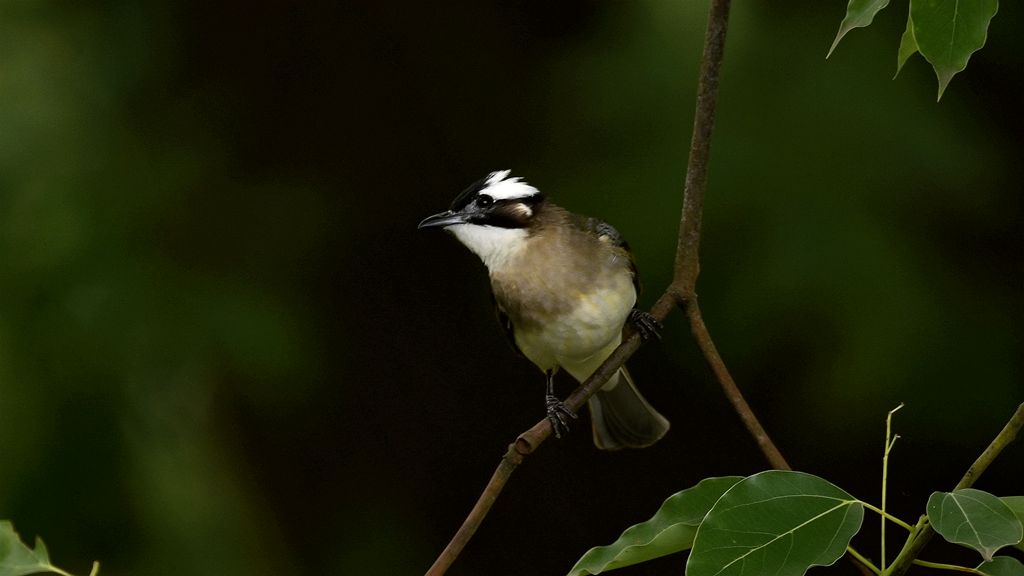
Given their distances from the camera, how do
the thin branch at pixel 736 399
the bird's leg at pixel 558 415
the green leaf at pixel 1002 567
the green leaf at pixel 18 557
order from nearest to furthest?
the green leaf at pixel 1002 567
the green leaf at pixel 18 557
the thin branch at pixel 736 399
the bird's leg at pixel 558 415

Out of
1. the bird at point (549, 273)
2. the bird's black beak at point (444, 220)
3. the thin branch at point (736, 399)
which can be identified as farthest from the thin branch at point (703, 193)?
the bird's black beak at point (444, 220)

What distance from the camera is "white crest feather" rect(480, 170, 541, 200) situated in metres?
2.12

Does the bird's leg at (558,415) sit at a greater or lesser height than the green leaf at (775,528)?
lesser

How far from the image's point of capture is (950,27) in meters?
0.91

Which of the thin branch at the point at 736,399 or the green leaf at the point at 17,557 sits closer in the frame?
the green leaf at the point at 17,557

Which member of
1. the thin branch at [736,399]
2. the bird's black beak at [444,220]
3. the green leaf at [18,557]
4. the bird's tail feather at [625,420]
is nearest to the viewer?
the green leaf at [18,557]

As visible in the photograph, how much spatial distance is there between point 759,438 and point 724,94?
5.30 ft

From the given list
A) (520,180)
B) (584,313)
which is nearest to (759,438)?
(584,313)

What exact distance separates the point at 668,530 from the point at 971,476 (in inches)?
10.8

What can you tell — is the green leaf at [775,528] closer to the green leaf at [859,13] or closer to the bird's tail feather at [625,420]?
the green leaf at [859,13]

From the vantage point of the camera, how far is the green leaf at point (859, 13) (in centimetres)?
101

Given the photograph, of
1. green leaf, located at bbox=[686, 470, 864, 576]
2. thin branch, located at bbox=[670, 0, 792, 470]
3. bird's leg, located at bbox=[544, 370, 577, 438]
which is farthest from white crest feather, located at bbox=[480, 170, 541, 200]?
green leaf, located at bbox=[686, 470, 864, 576]

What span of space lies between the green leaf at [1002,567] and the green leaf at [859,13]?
474 mm

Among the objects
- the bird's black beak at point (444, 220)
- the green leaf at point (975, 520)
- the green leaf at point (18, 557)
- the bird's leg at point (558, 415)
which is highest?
the bird's black beak at point (444, 220)
